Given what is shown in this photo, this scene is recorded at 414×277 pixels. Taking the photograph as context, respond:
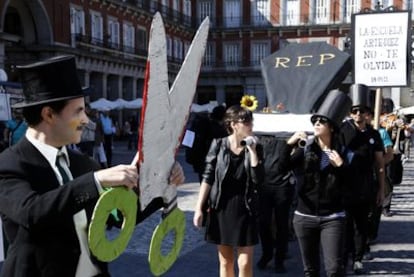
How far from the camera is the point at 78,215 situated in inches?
82.7

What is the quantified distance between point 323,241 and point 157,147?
2.72 metres

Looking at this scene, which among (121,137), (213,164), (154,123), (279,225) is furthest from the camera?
(121,137)

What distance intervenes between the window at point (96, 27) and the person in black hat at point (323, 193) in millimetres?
29109

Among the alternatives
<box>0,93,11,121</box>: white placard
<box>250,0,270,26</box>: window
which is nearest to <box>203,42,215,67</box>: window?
<box>250,0,270,26</box>: window

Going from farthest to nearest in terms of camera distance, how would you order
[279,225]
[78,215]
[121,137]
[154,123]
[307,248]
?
[121,137] < [279,225] < [307,248] < [78,215] < [154,123]

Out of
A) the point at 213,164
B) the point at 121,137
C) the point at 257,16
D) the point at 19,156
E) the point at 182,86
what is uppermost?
the point at 257,16

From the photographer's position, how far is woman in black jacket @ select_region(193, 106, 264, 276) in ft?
15.0

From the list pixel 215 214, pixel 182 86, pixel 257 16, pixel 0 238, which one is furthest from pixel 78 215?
pixel 257 16

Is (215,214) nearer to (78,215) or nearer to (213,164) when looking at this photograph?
(213,164)

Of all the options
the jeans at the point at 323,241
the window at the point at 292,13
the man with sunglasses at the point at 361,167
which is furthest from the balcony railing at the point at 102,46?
the jeans at the point at 323,241

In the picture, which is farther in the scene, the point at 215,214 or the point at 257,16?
the point at 257,16

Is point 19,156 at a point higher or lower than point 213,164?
higher

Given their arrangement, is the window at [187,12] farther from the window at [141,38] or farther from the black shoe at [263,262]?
the black shoe at [263,262]

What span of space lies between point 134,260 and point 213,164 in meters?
2.09
